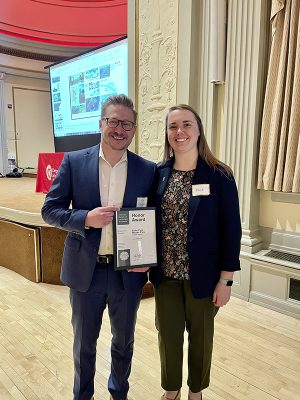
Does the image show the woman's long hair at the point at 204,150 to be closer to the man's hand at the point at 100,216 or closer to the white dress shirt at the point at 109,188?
the white dress shirt at the point at 109,188

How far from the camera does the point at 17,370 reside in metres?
1.96

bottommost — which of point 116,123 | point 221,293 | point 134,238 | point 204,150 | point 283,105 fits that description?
point 221,293

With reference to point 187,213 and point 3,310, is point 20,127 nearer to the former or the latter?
point 3,310

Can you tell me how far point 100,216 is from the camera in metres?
1.29

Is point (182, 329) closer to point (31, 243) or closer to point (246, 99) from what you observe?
point (246, 99)

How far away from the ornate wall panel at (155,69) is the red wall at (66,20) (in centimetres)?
388

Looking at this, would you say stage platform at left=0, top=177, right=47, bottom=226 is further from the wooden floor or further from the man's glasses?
the man's glasses

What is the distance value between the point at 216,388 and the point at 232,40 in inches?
103

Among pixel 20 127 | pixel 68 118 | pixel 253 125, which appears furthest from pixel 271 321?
pixel 20 127

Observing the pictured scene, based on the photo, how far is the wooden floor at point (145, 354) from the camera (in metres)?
1.81

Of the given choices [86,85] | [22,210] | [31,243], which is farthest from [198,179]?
[86,85]

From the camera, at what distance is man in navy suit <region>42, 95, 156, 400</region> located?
1.36 metres

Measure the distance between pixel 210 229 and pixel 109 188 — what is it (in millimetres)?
449

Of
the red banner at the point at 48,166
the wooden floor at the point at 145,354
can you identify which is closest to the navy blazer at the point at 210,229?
the wooden floor at the point at 145,354
